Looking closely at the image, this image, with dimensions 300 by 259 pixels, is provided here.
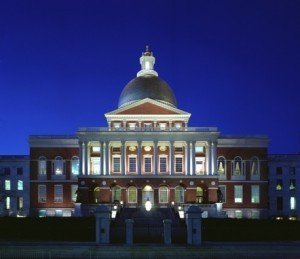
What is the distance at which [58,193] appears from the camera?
7938cm

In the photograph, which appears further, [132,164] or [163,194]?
[132,164]

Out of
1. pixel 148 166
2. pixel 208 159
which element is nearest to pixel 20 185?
pixel 148 166

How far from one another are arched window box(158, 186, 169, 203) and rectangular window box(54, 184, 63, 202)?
14.6 metres

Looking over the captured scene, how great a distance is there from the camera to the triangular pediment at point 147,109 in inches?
3140

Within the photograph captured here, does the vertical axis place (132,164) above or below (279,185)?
above

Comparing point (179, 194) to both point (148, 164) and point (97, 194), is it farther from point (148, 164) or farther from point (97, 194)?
point (97, 194)

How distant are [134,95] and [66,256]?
51467mm

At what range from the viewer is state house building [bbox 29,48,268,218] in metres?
74.8

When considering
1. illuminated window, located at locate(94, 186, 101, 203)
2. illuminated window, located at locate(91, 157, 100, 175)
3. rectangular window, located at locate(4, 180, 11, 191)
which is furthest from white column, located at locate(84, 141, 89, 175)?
rectangular window, located at locate(4, 180, 11, 191)

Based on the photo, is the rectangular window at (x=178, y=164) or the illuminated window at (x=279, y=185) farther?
the illuminated window at (x=279, y=185)

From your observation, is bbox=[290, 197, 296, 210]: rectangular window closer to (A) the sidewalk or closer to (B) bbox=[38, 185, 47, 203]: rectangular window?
(B) bbox=[38, 185, 47, 203]: rectangular window

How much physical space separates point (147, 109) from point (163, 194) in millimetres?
12782

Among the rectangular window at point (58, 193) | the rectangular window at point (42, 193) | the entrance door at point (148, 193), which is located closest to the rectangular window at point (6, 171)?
the rectangular window at point (42, 193)

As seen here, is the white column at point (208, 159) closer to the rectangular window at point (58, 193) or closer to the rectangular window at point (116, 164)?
the rectangular window at point (116, 164)
